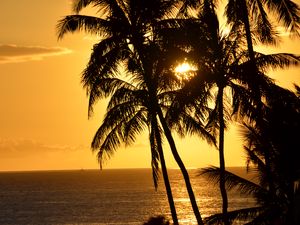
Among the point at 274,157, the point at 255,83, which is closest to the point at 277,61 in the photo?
the point at 255,83

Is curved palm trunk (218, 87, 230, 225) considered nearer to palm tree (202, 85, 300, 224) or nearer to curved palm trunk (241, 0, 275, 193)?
palm tree (202, 85, 300, 224)

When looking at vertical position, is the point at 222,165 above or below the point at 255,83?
below

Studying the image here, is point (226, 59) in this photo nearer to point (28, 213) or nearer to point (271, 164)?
point (271, 164)

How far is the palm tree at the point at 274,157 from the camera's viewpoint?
2295 centimetres

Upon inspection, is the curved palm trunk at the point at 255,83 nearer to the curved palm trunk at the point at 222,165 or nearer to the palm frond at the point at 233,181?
the palm frond at the point at 233,181

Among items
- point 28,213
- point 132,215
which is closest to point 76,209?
point 28,213

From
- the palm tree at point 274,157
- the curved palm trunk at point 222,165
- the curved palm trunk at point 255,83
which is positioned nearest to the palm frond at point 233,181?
the palm tree at point 274,157

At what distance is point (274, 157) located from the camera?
80.2 feet

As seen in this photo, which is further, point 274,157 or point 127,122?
point 127,122

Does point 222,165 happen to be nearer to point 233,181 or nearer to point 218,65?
point 233,181

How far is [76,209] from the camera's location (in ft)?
522

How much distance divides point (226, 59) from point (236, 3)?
238 cm

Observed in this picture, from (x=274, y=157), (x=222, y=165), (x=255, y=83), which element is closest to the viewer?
(x=274, y=157)

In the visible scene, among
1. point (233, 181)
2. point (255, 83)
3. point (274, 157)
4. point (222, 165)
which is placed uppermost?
point (255, 83)
